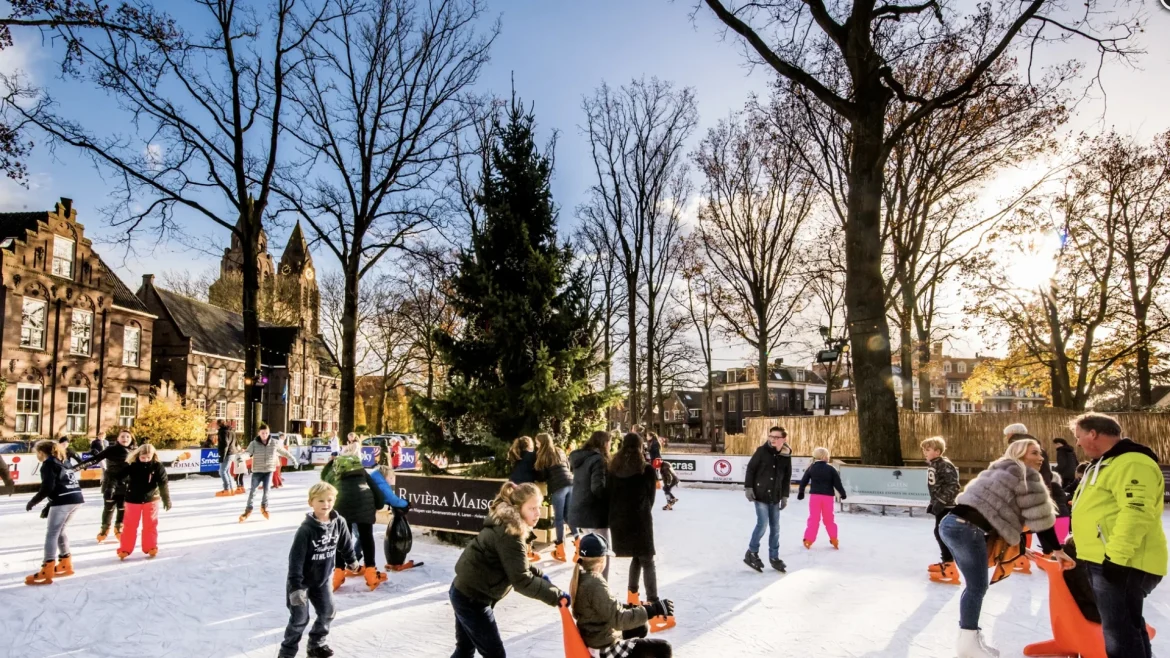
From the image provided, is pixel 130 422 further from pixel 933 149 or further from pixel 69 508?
pixel 933 149

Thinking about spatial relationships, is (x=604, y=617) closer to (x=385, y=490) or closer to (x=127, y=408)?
(x=385, y=490)

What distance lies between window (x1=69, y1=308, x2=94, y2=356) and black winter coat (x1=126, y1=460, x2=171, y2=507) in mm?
26091

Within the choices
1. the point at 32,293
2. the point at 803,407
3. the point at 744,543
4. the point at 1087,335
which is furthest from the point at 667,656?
the point at 803,407

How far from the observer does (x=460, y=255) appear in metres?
11.8

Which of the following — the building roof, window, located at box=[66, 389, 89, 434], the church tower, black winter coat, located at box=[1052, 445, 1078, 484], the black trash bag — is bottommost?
the black trash bag

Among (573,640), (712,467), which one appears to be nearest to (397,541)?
(573,640)

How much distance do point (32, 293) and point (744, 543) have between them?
30.7 meters

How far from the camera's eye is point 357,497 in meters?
8.27

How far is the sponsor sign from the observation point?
15734mm

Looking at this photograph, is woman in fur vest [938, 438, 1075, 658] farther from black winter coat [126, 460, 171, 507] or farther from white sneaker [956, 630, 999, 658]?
black winter coat [126, 460, 171, 507]

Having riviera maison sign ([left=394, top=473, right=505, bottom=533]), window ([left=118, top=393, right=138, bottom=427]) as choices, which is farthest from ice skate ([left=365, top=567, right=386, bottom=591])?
window ([left=118, top=393, right=138, bottom=427])

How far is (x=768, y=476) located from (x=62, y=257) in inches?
1298

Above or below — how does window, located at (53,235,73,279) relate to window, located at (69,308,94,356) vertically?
above

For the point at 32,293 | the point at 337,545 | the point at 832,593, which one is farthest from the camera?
the point at 32,293
